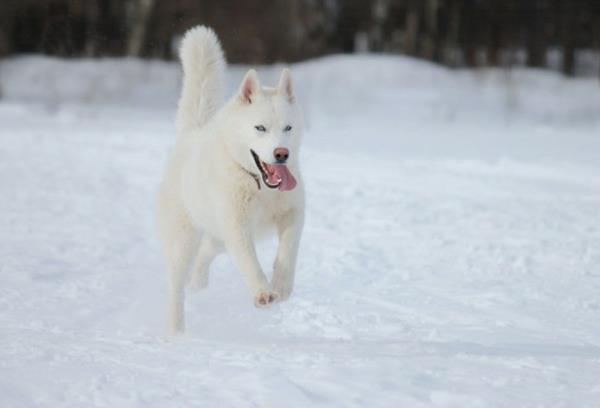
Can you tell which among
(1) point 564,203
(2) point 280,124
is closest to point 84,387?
(2) point 280,124

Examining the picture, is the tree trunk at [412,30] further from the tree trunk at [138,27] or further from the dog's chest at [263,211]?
the dog's chest at [263,211]

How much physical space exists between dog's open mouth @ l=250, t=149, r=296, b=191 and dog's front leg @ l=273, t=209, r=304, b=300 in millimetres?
193

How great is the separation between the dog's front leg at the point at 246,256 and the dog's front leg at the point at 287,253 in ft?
0.39

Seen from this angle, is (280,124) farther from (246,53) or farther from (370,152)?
(246,53)

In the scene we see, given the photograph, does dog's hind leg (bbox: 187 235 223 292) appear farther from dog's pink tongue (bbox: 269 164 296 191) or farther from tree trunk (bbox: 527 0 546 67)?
tree trunk (bbox: 527 0 546 67)

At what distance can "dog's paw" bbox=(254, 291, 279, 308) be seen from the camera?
4348 millimetres

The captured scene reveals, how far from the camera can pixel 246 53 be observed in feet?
70.6

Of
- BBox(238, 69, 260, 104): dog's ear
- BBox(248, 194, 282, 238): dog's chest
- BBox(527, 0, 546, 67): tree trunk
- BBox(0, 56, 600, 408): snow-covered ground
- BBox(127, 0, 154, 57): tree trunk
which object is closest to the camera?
BBox(0, 56, 600, 408): snow-covered ground

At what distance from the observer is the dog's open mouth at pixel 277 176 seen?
181 inches

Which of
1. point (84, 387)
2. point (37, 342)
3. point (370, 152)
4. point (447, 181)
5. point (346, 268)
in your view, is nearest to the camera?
point (84, 387)

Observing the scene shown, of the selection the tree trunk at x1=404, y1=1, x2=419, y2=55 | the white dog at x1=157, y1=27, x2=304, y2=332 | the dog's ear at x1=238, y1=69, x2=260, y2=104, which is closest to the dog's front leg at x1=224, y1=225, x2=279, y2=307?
the white dog at x1=157, y1=27, x2=304, y2=332

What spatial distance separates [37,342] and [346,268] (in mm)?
2846

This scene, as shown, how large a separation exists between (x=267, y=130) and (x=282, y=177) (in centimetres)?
24

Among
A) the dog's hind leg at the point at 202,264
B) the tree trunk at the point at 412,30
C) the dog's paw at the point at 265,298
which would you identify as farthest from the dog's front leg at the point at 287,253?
the tree trunk at the point at 412,30
